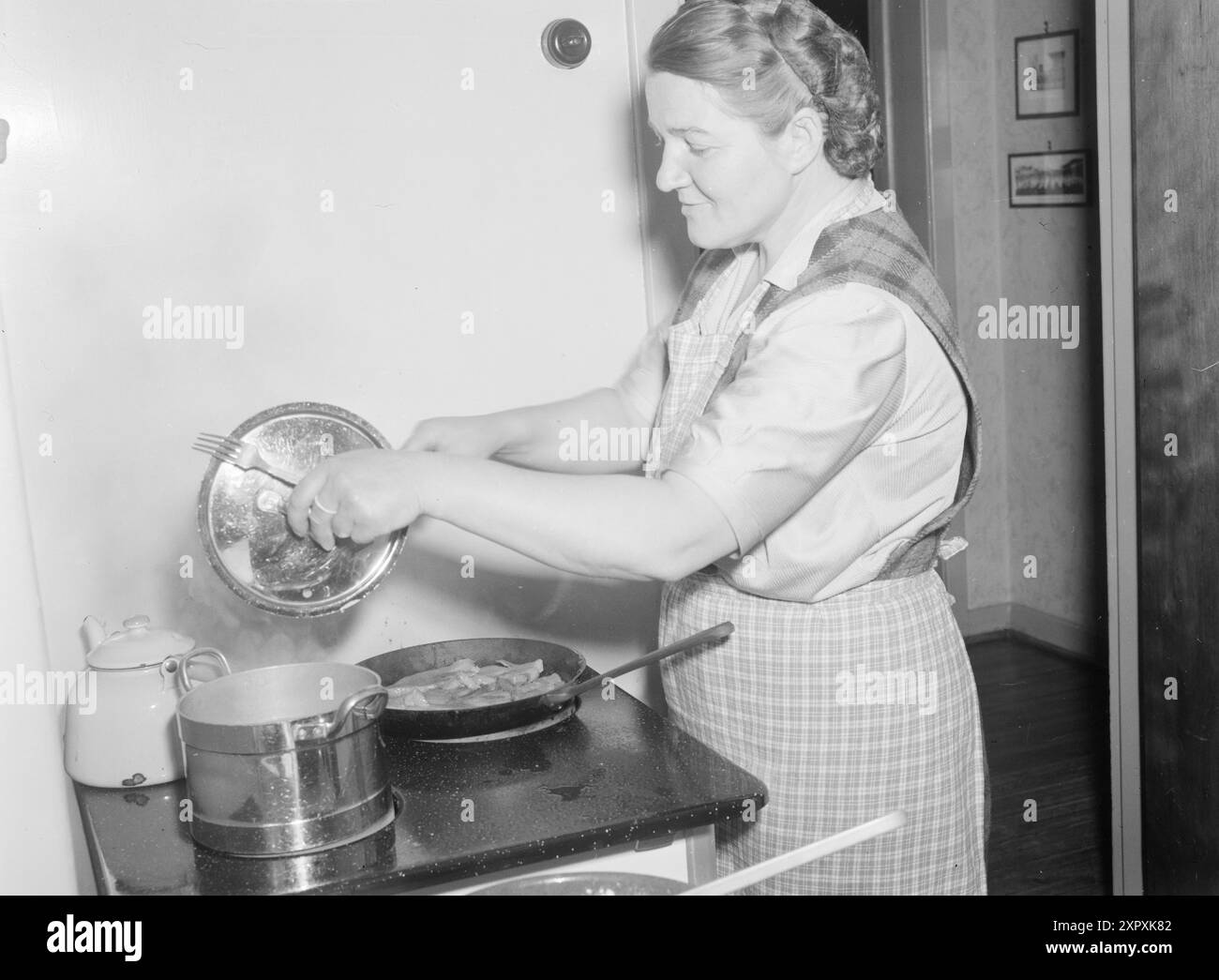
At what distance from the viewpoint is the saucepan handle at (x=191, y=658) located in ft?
4.32

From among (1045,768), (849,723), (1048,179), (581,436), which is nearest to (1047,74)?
(1048,179)

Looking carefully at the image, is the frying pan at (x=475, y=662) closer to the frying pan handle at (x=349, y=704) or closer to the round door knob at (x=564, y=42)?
the frying pan handle at (x=349, y=704)

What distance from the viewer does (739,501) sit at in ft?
3.99

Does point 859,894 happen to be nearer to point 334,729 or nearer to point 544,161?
point 334,729

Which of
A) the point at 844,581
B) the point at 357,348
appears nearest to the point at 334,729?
the point at 844,581

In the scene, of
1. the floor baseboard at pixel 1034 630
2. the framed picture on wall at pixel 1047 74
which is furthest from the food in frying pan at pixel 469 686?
the framed picture on wall at pixel 1047 74

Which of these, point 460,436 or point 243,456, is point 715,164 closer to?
point 460,436

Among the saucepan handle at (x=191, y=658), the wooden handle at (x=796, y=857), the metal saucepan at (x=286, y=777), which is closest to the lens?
the wooden handle at (x=796, y=857)

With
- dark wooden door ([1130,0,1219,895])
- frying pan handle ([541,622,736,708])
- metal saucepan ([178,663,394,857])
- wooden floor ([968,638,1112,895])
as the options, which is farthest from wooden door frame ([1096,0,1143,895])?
metal saucepan ([178,663,394,857])

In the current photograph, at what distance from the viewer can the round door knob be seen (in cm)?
177

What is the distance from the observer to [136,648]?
1.38m

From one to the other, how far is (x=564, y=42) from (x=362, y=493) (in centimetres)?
84

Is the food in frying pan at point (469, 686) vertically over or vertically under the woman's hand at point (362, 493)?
under
